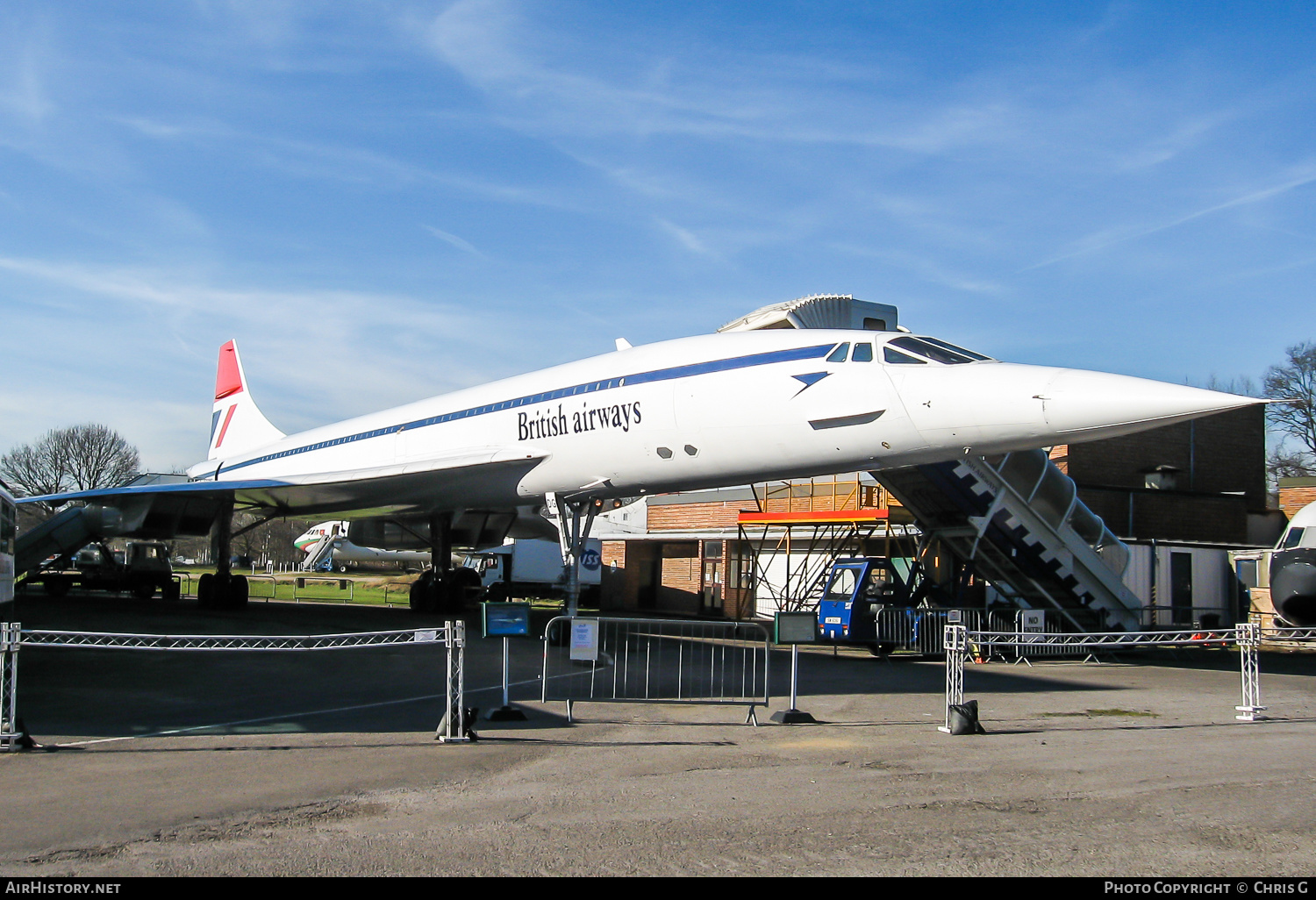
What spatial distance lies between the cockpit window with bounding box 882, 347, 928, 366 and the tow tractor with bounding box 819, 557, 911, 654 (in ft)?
20.0

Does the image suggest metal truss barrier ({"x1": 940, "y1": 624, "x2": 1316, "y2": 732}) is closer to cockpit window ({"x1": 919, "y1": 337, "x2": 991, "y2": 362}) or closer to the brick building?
cockpit window ({"x1": 919, "y1": 337, "x2": 991, "y2": 362})

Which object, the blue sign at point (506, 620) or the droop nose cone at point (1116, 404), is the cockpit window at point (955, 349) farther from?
the blue sign at point (506, 620)

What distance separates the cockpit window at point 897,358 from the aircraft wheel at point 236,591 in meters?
14.6

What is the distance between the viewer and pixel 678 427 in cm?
1134

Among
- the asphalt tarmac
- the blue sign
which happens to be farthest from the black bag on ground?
the blue sign

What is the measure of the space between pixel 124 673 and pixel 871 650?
398 inches

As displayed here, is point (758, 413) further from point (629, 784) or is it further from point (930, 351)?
point (629, 784)

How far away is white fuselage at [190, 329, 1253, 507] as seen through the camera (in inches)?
344

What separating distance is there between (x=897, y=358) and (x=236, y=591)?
15.1m

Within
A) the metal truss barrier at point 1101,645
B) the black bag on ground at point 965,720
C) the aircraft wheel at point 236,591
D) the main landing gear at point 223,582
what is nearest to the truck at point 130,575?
the main landing gear at point 223,582

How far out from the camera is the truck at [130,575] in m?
26.6

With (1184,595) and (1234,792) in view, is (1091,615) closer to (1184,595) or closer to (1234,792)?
(1184,595)

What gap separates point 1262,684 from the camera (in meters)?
12.4

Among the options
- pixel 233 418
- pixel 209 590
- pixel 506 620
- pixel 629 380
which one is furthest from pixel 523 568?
pixel 506 620
